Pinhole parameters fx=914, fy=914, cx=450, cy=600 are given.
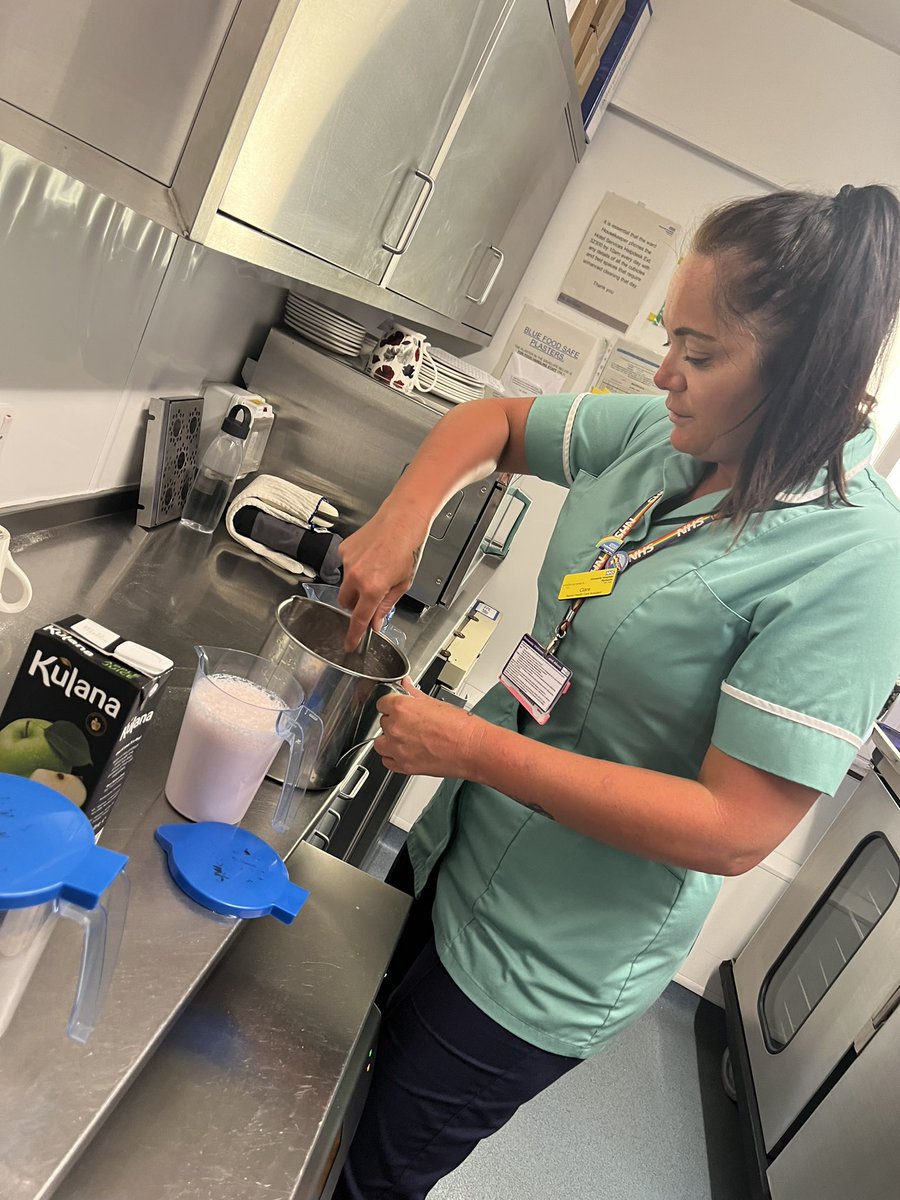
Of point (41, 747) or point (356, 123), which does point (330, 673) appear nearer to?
point (41, 747)

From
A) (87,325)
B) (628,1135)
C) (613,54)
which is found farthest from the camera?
(613,54)

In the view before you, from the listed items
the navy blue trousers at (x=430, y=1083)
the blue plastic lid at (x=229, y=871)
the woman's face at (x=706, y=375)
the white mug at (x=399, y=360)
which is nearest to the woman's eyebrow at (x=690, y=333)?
the woman's face at (x=706, y=375)

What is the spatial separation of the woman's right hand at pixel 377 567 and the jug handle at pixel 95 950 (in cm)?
46

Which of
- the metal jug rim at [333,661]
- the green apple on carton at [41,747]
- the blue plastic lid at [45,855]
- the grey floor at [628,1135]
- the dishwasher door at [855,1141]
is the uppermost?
the metal jug rim at [333,661]

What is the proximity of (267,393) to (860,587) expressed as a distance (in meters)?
1.42

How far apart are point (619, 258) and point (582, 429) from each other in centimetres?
170

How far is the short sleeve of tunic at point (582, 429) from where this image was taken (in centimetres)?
126

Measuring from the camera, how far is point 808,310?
0.86m

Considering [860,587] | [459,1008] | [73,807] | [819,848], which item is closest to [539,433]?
[860,587]

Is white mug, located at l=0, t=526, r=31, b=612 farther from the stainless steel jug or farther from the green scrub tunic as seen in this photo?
the green scrub tunic

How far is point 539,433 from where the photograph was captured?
1.33 meters

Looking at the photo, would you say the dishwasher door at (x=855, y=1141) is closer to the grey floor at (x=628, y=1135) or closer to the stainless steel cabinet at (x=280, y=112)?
the grey floor at (x=628, y=1135)

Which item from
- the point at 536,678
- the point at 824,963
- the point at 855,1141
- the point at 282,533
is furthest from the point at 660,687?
the point at 824,963

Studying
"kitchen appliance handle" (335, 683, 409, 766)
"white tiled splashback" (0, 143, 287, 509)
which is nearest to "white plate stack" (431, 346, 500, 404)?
"white tiled splashback" (0, 143, 287, 509)
